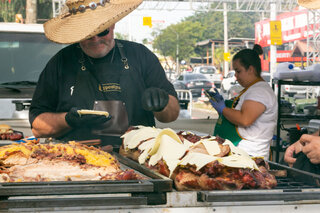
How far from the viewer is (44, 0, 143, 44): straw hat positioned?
3273 millimetres

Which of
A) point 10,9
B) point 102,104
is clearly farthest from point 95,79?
point 10,9

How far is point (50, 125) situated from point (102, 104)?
1.41ft

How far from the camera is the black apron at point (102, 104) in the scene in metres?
3.43

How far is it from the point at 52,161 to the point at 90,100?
1272 mm

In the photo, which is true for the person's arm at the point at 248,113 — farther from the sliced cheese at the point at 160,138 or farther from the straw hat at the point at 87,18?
the sliced cheese at the point at 160,138

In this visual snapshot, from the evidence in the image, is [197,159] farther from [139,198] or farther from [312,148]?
[312,148]

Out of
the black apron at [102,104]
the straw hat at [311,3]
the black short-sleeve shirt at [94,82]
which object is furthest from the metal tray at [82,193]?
the straw hat at [311,3]

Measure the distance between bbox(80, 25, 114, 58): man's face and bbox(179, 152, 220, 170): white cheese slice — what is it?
1.53 meters

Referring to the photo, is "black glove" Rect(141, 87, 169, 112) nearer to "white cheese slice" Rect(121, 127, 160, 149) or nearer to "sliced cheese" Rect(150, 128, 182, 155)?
"white cheese slice" Rect(121, 127, 160, 149)

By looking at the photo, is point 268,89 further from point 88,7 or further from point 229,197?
point 229,197

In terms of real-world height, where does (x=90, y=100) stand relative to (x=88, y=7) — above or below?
below

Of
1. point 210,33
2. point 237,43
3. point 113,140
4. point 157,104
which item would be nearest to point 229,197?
point 157,104

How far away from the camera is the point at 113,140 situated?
3428mm

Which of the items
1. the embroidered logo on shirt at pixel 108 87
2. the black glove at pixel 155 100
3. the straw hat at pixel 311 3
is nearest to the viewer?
the black glove at pixel 155 100
